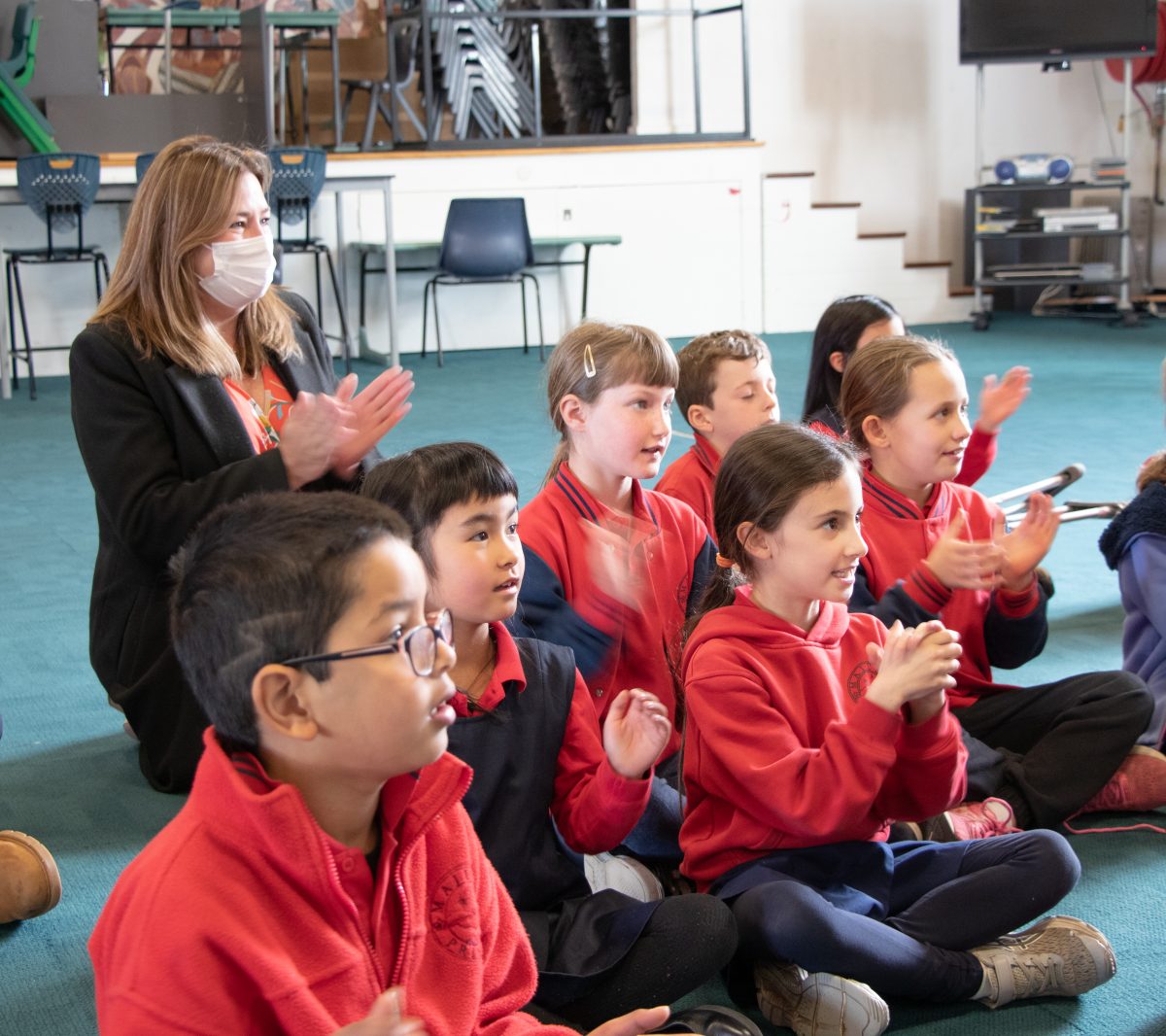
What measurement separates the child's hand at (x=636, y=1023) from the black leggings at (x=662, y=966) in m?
0.32

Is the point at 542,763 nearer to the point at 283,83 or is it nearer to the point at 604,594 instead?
the point at 604,594

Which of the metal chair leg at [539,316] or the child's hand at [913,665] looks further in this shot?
the metal chair leg at [539,316]

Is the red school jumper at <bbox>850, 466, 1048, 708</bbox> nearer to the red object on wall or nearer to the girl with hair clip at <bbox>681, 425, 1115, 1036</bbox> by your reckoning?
the girl with hair clip at <bbox>681, 425, 1115, 1036</bbox>

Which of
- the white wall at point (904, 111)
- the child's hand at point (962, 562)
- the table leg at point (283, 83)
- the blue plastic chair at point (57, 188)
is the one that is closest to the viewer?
the child's hand at point (962, 562)

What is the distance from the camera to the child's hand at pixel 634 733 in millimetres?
1476

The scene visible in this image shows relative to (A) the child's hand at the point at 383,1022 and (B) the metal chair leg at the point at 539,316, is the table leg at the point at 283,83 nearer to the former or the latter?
(B) the metal chair leg at the point at 539,316

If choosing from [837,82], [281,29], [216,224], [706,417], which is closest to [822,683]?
[706,417]

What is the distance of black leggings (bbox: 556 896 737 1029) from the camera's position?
155 cm

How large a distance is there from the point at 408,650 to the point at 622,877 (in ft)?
2.87

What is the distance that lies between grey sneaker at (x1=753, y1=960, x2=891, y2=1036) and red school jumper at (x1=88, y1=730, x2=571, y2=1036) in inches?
18.7

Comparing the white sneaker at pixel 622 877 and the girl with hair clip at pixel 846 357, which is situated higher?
the girl with hair clip at pixel 846 357

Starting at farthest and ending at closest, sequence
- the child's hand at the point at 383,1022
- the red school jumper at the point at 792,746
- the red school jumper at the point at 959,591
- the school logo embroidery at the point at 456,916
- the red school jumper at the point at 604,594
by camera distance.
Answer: the red school jumper at the point at 959,591, the red school jumper at the point at 604,594, the red school jumper at the point at 792,746, the school logo embroidery at the point at 456,916, the child's hand at the point at 383,1022

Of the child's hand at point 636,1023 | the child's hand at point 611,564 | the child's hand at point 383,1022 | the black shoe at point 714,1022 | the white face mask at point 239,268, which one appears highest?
the white face mask at point 239,268

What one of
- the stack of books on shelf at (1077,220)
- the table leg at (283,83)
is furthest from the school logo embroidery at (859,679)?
the stack of books on shelf at (1077,220)
